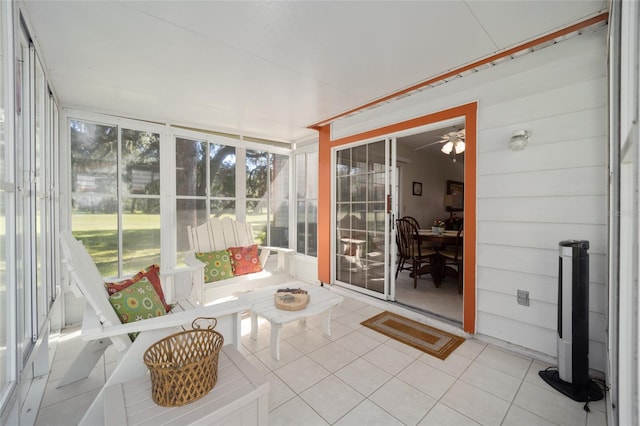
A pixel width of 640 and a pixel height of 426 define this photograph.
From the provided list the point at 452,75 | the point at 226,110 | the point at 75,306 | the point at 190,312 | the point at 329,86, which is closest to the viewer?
the point at 190,312

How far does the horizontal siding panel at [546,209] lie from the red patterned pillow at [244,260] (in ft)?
8.99

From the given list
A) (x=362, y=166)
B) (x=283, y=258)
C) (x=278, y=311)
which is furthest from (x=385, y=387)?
(x=362, y=166)

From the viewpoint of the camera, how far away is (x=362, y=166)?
3.62 metres

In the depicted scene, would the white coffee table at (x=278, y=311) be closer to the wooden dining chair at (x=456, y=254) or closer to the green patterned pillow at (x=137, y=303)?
the green patterned pillow at (x=137, y=303)

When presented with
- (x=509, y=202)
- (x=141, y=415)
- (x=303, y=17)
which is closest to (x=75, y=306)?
(x=141, y=415)

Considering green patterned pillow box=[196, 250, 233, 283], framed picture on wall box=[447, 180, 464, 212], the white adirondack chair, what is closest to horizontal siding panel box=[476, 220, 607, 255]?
the white adirondack chair

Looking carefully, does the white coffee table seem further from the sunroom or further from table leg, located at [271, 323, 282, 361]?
the sunroom

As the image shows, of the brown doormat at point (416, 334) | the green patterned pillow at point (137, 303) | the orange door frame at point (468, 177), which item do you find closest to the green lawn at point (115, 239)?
the green patterned pillow at point (137, 303)

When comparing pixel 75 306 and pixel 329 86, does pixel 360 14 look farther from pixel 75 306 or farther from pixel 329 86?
pixel 75 306

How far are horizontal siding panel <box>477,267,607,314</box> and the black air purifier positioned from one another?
0.26m

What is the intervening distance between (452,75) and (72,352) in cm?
433

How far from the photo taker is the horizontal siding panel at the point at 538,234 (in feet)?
6.30

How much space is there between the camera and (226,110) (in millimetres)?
3285

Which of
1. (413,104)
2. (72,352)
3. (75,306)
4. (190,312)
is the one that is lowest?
(72,352)
